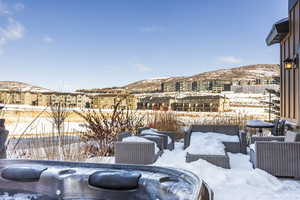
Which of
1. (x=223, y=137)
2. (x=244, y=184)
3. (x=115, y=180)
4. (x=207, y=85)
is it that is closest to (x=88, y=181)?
(x=115, y=180)

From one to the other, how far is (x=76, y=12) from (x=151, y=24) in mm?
4441

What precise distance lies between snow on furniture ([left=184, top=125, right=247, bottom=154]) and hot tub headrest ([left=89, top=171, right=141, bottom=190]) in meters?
4.01

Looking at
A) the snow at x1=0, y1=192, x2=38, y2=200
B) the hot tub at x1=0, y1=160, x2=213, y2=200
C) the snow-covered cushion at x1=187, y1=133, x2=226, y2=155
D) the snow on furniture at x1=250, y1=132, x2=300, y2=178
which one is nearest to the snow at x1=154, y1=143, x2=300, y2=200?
the snow on furniture at x1=250, y1=132, x2=300, y2=178

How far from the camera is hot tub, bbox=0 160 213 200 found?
57.7 inches

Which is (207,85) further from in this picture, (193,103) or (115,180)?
(115,180)

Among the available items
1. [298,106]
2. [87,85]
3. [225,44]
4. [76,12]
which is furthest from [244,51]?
[298,106]

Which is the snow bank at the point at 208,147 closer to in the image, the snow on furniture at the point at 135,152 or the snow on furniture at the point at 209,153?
the snow on furniture at the point at 209,153

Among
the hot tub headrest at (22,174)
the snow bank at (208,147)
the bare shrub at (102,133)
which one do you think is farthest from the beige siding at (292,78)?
the hot tub headrest at (22,174)

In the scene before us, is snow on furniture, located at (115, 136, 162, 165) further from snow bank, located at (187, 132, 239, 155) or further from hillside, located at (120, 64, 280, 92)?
hillside, located at (120, 64, 280, 92)

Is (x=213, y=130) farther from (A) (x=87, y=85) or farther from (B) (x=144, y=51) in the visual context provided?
(B) (x=144, y=51)

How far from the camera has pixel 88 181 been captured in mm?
1586

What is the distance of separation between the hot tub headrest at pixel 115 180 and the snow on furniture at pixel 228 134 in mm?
4011

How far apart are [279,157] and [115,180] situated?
9.55 feet

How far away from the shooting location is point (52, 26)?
1208cm
